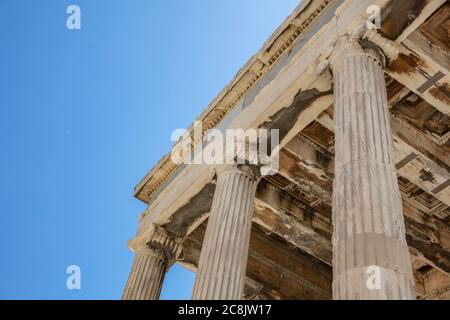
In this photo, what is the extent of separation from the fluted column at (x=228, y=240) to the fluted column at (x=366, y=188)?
511 centimetres

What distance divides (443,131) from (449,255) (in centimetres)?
598

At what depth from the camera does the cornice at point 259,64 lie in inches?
742

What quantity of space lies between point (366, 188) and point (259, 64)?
10051 mm

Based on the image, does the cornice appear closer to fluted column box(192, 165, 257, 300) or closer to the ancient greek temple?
the ancient greek temple

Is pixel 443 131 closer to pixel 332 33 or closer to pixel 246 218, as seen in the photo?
pixel 332 33

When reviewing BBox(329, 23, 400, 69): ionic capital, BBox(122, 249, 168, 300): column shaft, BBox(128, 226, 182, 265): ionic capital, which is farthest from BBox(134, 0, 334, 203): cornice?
BBox(122, 249, 168, 300): column shaft

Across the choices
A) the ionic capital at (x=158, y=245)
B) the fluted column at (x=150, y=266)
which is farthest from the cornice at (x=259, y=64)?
the fluted column at (x=150, y=266)

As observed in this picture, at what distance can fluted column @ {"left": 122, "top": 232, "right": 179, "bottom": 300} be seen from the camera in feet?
70.8

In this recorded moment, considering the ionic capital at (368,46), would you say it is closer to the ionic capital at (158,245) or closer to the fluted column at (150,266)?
the ionic capital at (158,245)

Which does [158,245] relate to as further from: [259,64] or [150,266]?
[259,64]

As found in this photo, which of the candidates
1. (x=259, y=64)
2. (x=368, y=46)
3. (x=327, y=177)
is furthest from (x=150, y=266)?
(x=368, y=46)

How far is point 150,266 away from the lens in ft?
72.8

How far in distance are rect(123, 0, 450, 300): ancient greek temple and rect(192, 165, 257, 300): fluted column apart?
45 millimetres
